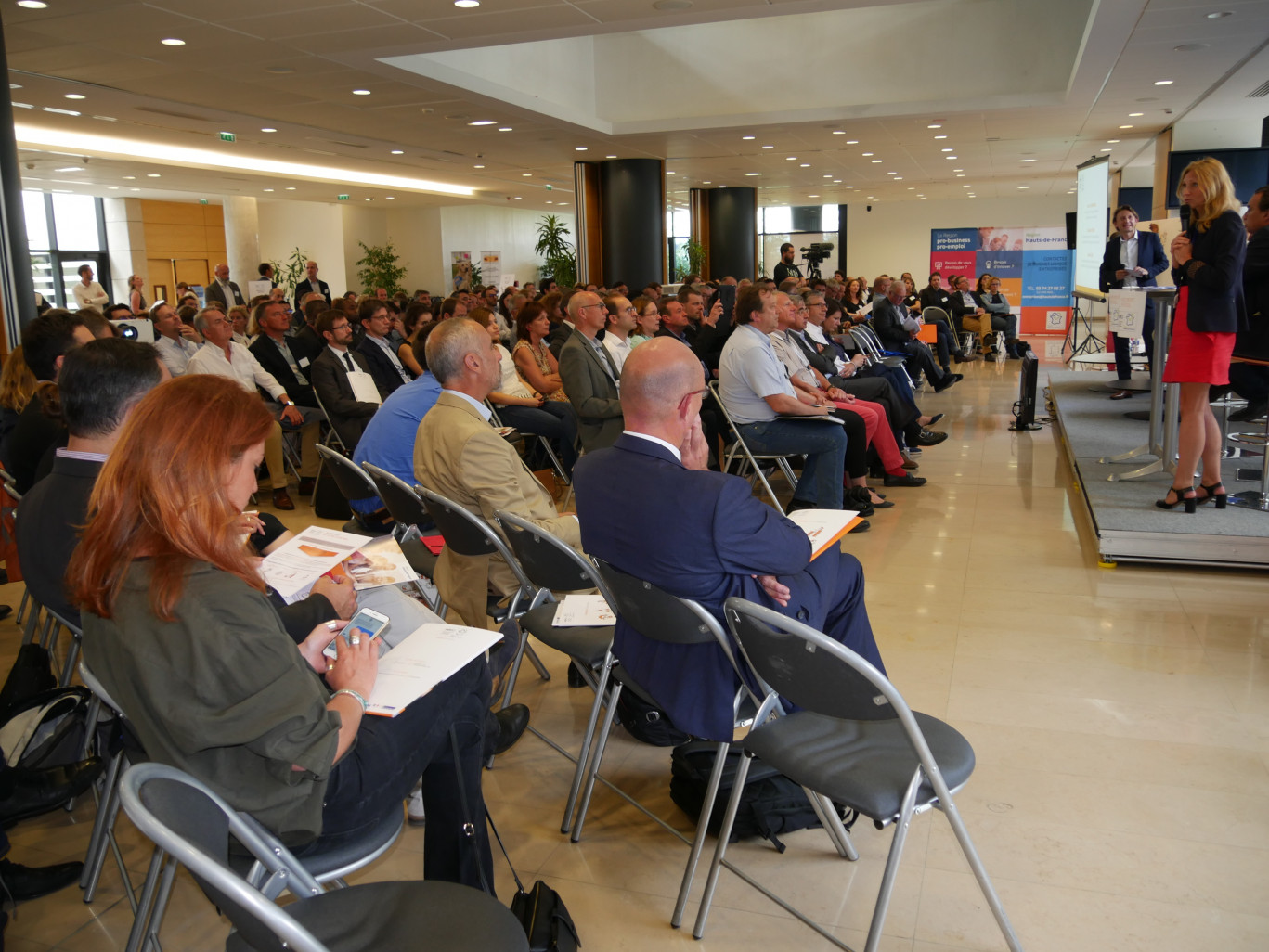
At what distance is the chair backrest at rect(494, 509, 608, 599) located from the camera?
257cm

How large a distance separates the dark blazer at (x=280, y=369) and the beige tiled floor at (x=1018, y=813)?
3.42 metres

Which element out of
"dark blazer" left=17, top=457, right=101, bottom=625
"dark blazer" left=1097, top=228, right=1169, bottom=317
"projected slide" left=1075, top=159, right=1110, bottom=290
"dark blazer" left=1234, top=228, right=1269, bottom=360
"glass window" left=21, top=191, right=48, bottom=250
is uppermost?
"glass window" left=21, top=191, right=48, bottom=250

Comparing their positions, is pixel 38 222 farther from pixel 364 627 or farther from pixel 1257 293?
pixel 364 627

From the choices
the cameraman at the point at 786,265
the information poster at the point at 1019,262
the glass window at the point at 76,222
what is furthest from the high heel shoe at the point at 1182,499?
the glass window at the point at 76,222

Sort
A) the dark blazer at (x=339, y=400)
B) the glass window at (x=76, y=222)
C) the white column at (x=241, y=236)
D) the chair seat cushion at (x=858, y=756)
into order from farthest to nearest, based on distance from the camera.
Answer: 1. the white column at (x=241, y=236)
2. the glass window at (x=76, y=222)
3. the dark blazer at (x=339, y=400)
4. the chair seat cushion at (x=858, y=756)

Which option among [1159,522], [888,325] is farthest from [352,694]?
[888,325]

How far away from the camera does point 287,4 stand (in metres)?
5.98

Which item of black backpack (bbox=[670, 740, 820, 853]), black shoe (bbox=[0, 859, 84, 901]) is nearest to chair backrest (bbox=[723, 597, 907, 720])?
black backpack (bbox=[670, 740, 820, 853])

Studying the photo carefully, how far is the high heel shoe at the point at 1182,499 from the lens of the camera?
4.69m

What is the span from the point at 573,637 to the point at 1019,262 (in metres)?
23.6

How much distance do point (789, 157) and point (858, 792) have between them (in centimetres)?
1405

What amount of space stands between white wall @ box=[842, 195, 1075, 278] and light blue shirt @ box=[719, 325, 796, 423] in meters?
21.2

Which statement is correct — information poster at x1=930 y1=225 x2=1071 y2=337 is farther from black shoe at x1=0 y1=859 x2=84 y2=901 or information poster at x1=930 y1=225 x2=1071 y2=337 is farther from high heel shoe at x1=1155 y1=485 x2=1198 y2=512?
black shoe at x1=0 y1=859 x2=84 y2=901

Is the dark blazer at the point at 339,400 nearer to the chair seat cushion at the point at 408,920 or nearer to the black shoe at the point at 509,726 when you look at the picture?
the black shoe at the point at 509,726
